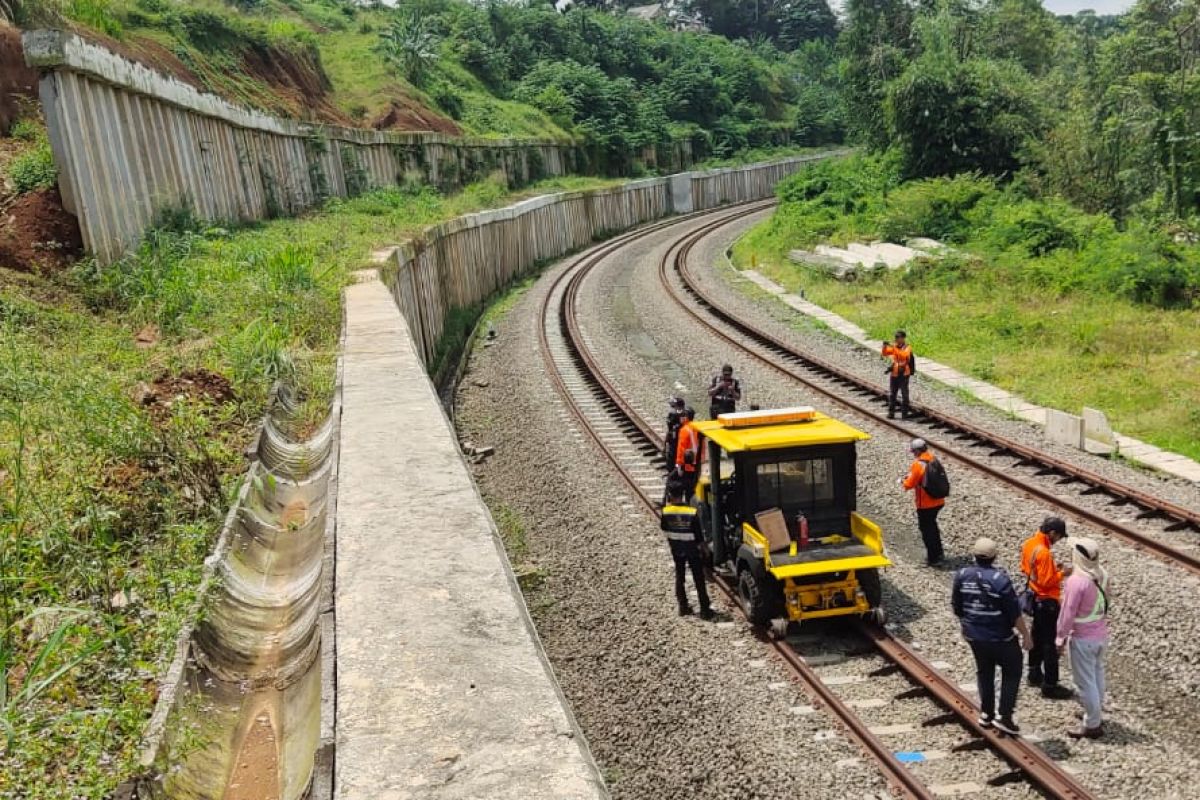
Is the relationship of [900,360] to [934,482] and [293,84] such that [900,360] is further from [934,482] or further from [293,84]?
[293,84]

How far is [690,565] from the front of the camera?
9.70 metres

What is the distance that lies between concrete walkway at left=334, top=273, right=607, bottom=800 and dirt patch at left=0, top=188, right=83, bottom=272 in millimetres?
7151

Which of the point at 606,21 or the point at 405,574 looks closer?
the point at 405,574

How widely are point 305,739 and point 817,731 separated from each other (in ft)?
12.8

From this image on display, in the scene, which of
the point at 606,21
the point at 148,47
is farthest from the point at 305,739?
the point at 606,21

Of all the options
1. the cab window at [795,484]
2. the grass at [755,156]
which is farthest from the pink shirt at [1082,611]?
the grass at [755,156]

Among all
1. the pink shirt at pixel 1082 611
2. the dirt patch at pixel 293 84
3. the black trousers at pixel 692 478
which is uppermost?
the dirt patch at pixel 293 84

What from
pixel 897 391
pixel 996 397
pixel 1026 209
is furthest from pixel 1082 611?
pixel 1026 209

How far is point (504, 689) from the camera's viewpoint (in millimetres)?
5570

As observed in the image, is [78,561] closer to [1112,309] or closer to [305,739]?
[305,739]

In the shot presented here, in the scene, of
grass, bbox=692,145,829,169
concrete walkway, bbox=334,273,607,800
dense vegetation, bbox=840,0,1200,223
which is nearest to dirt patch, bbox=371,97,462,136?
dense vegetation, bbox=840,0,1200,223

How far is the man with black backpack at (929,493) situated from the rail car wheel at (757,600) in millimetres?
2243

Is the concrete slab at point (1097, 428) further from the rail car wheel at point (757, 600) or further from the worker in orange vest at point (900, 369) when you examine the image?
the rail car wheel at point (757, 600)

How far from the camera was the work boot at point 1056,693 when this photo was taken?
8188mm
